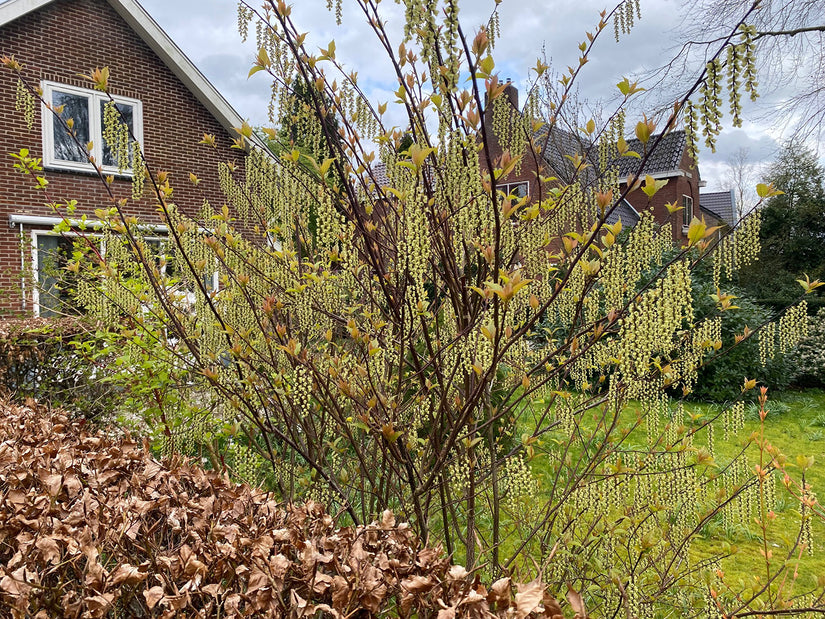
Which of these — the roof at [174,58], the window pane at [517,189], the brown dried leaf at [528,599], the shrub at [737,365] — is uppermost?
the roof at [174,58]

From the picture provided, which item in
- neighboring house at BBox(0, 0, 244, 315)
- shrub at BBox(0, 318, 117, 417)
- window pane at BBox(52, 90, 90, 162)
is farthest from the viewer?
window pane at BBox(52, 90, 90, 162)

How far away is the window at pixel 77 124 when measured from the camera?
30.3 feet

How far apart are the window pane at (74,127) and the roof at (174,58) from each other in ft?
4.59

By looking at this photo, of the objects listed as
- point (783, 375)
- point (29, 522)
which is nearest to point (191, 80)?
point (29, 522)

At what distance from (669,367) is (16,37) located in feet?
36.7

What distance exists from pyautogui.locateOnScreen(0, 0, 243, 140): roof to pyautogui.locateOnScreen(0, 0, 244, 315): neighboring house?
0.02 metres

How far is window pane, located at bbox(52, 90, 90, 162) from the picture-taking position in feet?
30.9

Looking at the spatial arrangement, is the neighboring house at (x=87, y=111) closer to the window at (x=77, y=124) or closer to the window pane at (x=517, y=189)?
the window at (x=77, y=124)

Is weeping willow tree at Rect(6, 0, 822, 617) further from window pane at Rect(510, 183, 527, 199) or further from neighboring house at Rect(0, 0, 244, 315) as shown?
neighboring house at Rect(0, 0, 244, 315)

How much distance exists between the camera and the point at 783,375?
878 centimetres

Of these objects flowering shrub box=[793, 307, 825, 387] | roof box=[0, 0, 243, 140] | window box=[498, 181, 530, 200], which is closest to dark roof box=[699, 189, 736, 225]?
window box=[498, 181, 530, 200]

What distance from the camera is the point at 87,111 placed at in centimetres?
978

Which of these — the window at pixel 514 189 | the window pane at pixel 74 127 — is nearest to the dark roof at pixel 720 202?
the window at pixel 514 189

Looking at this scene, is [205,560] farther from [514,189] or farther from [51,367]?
[51,367]
